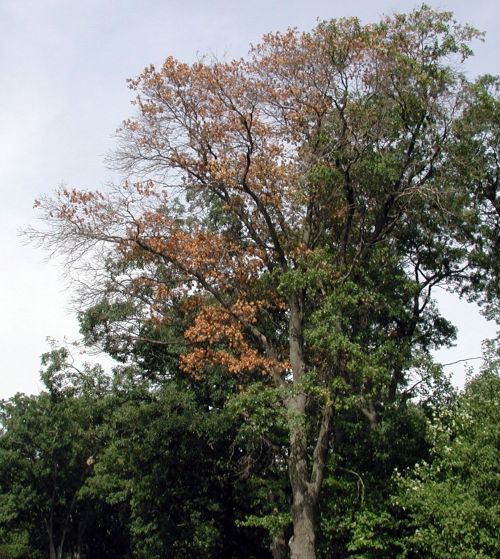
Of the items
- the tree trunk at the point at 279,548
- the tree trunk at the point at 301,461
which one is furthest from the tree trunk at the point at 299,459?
the tree trunk at the point at 279,548

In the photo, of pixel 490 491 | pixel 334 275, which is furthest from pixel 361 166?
pixel 490 491

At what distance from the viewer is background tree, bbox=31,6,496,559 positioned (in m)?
16.2

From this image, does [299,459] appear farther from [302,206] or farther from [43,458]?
[43,458]

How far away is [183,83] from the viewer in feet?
55.8

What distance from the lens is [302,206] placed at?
17891mm

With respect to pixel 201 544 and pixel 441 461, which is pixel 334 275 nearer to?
pixel 441 461

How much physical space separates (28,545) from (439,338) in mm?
30115

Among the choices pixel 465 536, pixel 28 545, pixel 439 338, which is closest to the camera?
pixel 465 536

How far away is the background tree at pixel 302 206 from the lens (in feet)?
53.0

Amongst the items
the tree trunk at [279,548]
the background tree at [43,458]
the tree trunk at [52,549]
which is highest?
the background tree at [43,458]

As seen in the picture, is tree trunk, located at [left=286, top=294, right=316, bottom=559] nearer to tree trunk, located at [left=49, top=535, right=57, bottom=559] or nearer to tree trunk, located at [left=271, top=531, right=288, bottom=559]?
tree trunk, located at [left=271, top=531, right=288, bottom=559]

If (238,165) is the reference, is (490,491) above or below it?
below

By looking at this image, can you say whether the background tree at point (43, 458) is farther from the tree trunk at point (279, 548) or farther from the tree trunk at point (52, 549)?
the tree trunk at point (279, 548)

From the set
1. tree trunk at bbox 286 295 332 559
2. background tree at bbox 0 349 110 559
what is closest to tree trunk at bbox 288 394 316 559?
tree trunk at bbox 286 295 332 559
